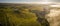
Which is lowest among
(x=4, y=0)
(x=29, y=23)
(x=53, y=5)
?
(x=29, y=23)

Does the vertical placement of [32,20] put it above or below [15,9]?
below

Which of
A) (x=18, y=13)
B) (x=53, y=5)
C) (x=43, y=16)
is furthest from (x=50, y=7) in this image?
Answer: (x=18, y=13)

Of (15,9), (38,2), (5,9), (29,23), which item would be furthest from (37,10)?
(5,9)

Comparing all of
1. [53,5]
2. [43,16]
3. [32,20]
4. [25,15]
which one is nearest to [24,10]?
[25,15]

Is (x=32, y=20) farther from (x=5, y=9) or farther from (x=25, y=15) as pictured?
(x=5, y=9)

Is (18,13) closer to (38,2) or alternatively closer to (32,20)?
(32,20)

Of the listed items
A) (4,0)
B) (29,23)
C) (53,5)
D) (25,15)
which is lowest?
(29,23)

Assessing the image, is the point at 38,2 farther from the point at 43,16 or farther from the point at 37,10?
the point at 43,16

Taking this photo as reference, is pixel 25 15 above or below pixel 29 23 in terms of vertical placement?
above
